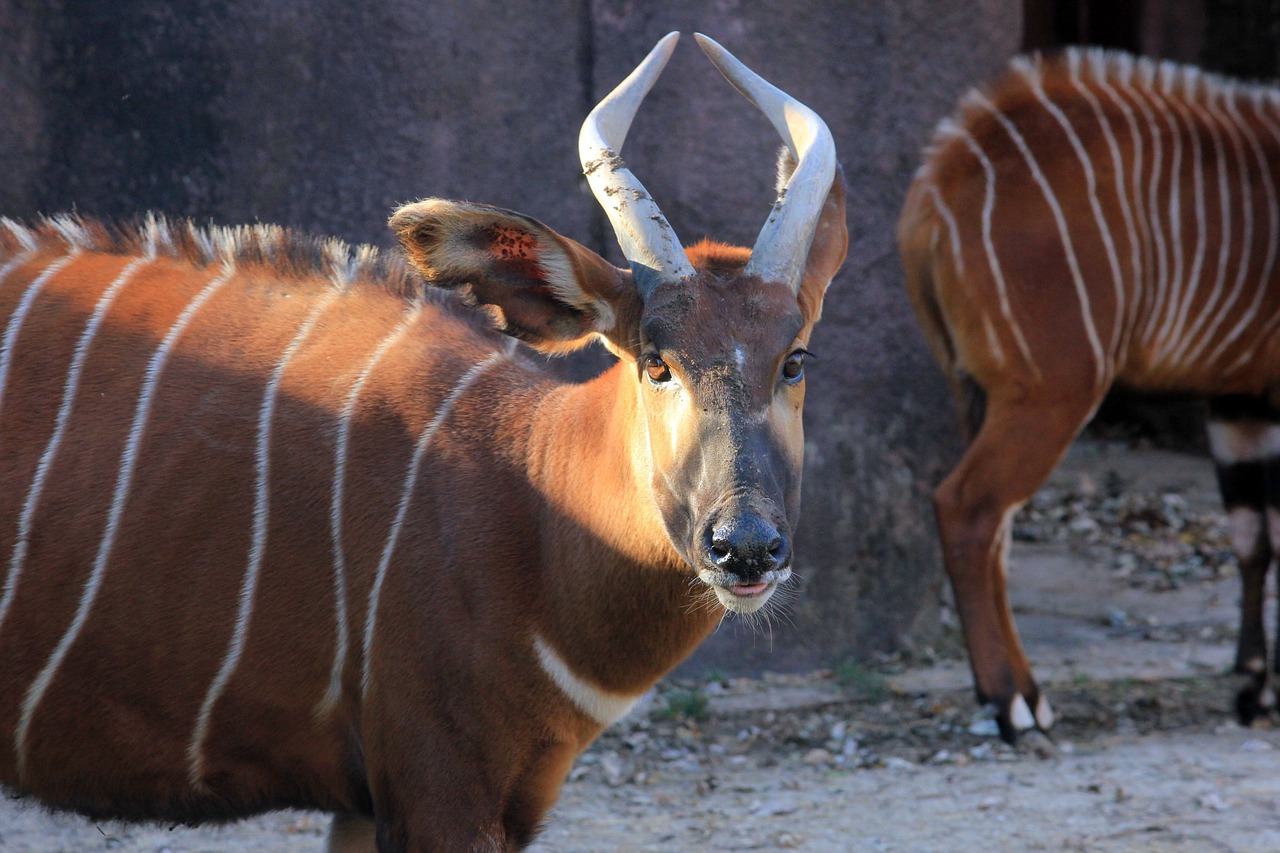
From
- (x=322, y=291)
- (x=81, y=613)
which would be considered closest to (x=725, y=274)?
(x=322, y=291)

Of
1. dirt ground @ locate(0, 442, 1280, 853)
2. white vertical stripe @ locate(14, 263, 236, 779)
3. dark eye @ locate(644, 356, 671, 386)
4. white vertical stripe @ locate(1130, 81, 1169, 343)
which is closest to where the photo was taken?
dark eye @ locate(644, 356, 671, 386)

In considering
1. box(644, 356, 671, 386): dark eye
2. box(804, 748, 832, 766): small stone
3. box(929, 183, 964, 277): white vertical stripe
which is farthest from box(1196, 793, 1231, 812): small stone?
box(644, 356, 671, 386): dark eye

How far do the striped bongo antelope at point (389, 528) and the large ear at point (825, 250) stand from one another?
1cm

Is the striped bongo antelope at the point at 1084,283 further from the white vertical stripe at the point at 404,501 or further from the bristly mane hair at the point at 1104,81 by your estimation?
the white vertical stripe at the point at 404,501

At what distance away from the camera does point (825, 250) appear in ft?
9.37

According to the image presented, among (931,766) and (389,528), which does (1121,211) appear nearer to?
(931,766)

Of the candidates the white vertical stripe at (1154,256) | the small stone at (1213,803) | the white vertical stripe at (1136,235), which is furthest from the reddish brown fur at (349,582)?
the white vertical stripe at (1154,256)

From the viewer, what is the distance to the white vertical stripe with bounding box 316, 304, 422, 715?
2604mm

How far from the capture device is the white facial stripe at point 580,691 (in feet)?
8.44

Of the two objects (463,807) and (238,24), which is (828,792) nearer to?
(463,807)

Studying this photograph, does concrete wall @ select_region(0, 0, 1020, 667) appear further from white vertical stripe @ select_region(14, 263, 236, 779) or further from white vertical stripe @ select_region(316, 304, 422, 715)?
white vertical stripe @ select_region(316, 304, 422, 715)

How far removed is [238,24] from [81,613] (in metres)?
2.40

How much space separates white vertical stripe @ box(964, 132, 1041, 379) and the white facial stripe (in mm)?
2283

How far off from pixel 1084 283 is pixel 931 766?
159cm
